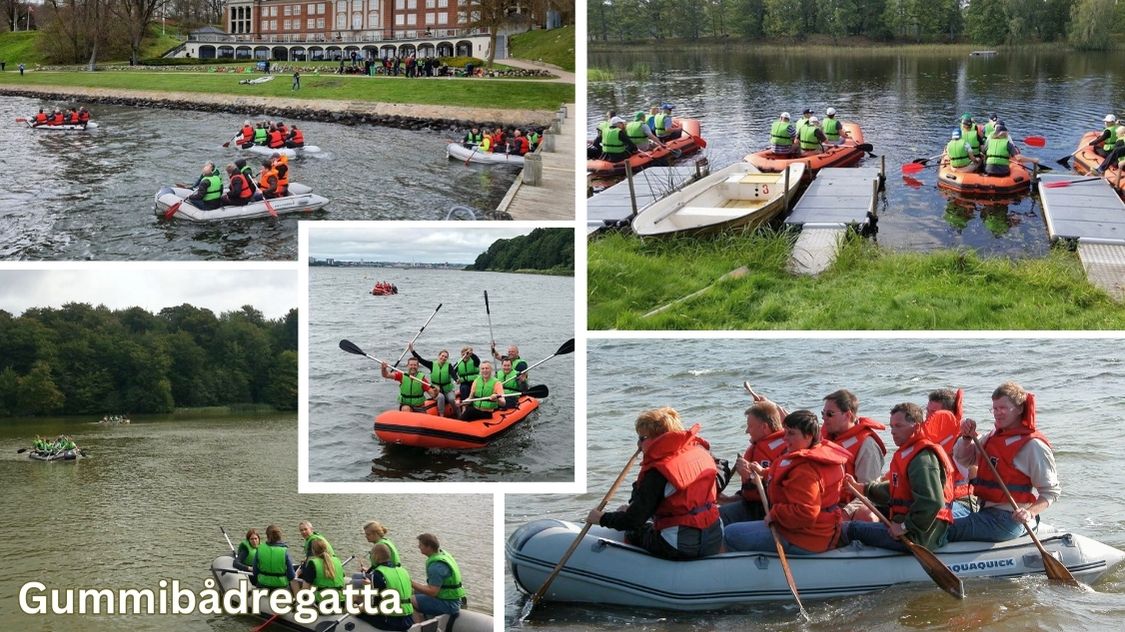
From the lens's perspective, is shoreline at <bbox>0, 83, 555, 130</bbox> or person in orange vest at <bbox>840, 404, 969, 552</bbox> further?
shoreline at <bbox>0, 83, 555, 130</bbox>

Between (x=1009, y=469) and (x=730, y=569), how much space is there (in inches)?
53.3

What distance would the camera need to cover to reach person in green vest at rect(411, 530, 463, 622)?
16.6 feet

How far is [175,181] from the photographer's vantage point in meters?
11.5

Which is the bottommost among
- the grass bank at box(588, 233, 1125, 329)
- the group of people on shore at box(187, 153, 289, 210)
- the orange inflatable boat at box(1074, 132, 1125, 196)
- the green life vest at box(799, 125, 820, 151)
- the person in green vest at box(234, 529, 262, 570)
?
the person in green vest at box(234, 529, 262, 570)

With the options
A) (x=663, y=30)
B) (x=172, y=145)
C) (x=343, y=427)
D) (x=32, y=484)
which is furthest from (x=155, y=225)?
(x=663, y=30)

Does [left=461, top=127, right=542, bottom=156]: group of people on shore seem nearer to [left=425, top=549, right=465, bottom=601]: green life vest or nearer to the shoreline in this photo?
the shoreline

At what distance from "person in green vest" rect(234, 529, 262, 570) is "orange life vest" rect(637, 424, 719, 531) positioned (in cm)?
288

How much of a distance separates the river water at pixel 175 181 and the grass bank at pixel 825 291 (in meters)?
2.17

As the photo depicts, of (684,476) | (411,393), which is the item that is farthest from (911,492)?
(411,393)

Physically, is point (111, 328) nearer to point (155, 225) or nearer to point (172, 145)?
point (155, 225)

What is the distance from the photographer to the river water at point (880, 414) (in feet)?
15.4

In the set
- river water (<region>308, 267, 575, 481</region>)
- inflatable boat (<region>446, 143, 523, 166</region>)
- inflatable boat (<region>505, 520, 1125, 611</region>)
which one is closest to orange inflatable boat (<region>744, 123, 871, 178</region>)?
inflatable boat (<region>446, 143, 523, 166</region>)

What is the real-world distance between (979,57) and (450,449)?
16.9 metres

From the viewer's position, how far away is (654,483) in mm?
4383
